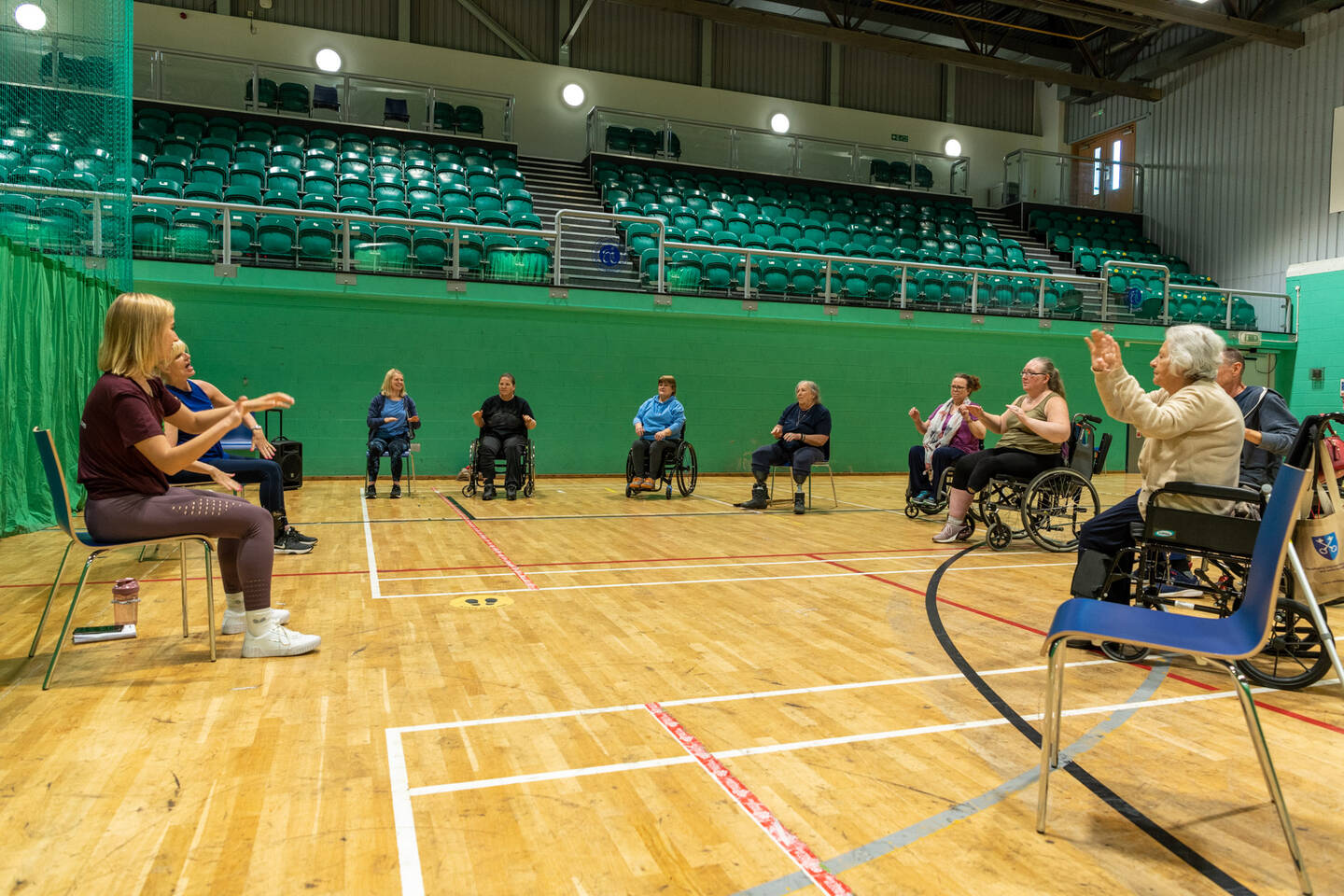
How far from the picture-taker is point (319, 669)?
292cm

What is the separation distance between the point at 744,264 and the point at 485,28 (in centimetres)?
715

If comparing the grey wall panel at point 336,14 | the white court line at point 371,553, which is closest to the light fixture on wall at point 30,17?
the white court line at point 371,553

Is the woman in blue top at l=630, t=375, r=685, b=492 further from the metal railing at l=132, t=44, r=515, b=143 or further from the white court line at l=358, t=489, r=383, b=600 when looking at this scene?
the metal railing at l=132, t=44, r=515, b=143

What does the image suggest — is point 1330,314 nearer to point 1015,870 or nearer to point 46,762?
point 1015,870

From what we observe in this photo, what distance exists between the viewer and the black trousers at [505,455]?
775 cm

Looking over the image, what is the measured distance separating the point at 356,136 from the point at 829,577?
34.8 ft

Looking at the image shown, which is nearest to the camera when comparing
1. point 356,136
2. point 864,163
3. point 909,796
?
point 909,796

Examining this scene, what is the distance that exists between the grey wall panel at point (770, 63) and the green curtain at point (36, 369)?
40.5 feet

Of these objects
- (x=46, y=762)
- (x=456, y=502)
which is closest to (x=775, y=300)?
(x=456, y=502)

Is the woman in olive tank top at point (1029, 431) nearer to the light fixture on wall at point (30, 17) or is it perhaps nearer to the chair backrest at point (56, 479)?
the chair backrest at point (56, 479)

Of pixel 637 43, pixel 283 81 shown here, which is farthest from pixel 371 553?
pixel 637 43

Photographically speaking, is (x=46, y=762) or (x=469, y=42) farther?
(x=469, y=42)

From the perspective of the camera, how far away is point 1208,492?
9.39 feet

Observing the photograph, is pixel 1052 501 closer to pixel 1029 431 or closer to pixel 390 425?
pixel 1029 431
